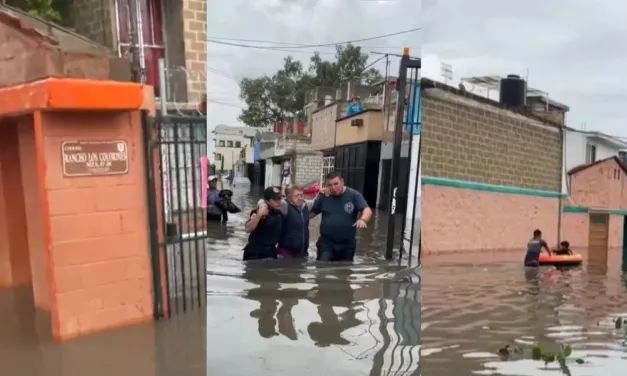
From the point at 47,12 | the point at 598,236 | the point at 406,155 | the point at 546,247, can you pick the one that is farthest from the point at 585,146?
the point at 47,12

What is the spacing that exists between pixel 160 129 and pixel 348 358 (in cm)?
101

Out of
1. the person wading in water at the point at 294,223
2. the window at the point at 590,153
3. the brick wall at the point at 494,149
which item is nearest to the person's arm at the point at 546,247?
the brick wall at the point at 494,149

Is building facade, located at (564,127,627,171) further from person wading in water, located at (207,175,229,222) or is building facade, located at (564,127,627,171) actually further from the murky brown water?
person wading in water, located at (207,175,229,222)

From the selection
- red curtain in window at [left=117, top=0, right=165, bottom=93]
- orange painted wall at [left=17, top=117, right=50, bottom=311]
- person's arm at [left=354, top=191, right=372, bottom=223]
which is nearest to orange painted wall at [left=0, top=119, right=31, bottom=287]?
orange painted wall at [left=17, top=117, right=50, bottom=311]

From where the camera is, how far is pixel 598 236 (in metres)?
3.72

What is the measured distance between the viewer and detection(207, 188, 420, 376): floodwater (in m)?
1.68

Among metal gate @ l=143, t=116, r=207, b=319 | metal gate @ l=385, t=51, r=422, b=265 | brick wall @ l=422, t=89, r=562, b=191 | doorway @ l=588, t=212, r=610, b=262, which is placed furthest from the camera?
doorway @ l=588, t=212, r=610, b=262

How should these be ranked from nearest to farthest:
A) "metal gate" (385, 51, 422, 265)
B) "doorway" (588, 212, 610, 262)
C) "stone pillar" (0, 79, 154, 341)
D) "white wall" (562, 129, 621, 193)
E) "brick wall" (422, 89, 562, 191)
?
"metal gate" (385, 51, 422, 265)
"stone pillar" (0, 79, 154, 341)
"brick wall" (422, 89, 562, 191)
"white wall" (562, 129, 621, 193)
"doorway" (588, 212, 610, 262)

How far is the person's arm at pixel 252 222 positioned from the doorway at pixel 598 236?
8.67 ft

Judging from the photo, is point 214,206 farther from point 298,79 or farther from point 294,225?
point 298,79

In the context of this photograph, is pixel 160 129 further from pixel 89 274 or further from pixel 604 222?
pixel 604 222

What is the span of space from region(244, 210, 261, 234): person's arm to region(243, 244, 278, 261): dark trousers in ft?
0.25

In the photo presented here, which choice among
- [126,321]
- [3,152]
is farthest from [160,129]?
[3,152]

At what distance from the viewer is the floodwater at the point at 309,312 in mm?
1681
